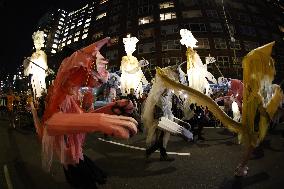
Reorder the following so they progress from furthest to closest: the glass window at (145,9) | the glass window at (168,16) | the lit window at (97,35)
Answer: the lit window at (97,35)
the glass window at (145,9)
the glass window at (168,16)

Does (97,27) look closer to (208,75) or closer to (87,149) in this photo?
(208,75)

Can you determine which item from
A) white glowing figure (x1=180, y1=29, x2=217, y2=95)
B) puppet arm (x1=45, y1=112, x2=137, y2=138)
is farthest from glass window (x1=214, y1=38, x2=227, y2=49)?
puppet arm (x1=45, y1=112, x2=137, y2=138)

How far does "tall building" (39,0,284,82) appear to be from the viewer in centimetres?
5334

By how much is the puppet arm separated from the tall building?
46.7 meters

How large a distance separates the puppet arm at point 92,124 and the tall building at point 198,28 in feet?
153

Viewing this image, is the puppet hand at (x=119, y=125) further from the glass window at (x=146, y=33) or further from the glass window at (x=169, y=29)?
the glass window at (x=146, y=33)

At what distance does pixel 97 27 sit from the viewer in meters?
70.9

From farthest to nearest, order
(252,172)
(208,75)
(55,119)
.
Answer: (208,75) < (252,172) < (55,119)

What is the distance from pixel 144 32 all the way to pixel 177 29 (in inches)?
252

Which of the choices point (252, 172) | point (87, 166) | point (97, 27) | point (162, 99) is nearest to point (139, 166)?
point (162, 99)

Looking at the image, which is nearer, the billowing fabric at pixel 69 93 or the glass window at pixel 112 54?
the billowing fabric at pixel 69 93

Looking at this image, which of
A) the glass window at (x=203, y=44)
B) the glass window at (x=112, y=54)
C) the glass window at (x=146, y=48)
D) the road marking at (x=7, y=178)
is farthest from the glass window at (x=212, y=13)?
the road marking at (x=7, y=178)

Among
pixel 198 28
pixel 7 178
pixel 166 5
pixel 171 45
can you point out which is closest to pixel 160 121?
pixel 7 178

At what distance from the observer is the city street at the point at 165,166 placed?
6.57 m
